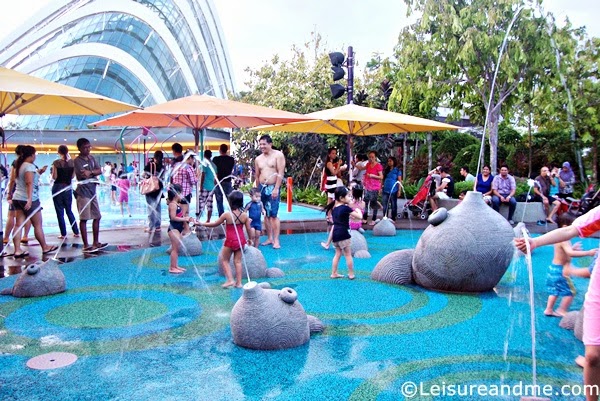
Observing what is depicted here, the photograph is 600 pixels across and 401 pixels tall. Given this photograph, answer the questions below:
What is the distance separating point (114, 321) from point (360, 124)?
9.58m

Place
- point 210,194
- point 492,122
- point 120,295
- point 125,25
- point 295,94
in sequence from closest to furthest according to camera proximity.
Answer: point 120,295 → point 210,194 → point 492,122 → point 295,94 → point 125,25

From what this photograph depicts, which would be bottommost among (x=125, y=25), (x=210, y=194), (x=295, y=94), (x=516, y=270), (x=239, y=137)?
(x=516, y=270)

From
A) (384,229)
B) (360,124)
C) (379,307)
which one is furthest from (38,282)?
(360,124)

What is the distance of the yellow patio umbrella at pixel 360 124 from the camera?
11.1m

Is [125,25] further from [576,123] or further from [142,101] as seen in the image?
[576,123]

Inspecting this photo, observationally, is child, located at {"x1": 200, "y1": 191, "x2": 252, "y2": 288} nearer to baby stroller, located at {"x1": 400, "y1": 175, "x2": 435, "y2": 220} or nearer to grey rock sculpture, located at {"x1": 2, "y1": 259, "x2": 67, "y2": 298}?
grey rock sculpture, located at {"x1": 2, "y1": 259, "x2": 67, "y2": 298}

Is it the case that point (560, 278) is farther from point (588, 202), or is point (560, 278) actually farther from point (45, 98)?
point (588, 202)

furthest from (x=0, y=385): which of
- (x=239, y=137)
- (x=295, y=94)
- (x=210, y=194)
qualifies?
(x=239, y=137)

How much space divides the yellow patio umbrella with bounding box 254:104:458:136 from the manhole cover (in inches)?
287

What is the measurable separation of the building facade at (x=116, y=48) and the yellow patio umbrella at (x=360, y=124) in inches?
1295

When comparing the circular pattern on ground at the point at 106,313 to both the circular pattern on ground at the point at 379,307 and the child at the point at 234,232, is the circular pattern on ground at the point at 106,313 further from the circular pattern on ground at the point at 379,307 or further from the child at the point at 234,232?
the circular pattern on ground at the point at 379,307

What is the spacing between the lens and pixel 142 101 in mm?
52875

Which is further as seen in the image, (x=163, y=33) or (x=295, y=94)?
(x=163, y=33)

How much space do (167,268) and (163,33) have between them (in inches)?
1927
